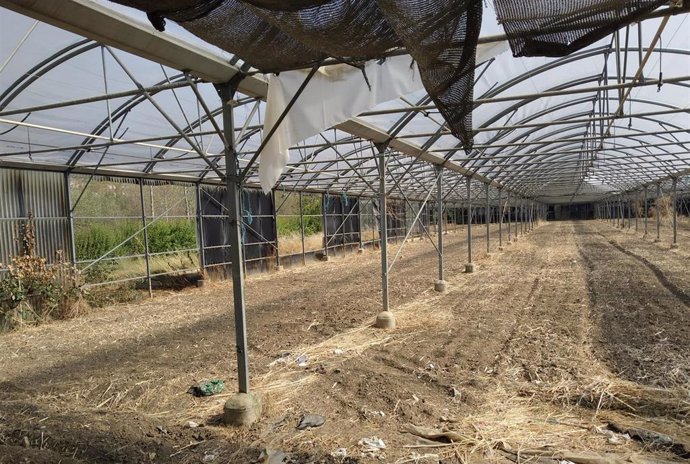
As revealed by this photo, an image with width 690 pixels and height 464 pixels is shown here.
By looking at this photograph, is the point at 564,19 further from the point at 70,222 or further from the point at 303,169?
the point at 303,169

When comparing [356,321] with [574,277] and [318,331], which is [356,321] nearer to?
[318,331]

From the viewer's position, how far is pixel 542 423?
3838 millimetres

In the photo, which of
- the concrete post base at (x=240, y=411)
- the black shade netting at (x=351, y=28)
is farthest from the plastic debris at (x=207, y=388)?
the black shade netting at (x=351, y=28)

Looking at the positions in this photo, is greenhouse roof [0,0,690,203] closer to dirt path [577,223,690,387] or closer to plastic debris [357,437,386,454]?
plastic debris [357,437,386,454]

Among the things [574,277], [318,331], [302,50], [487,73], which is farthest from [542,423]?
[574,277]

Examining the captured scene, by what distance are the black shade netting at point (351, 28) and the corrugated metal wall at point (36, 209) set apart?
8538 mm

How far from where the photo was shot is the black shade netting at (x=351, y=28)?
2.21 meters

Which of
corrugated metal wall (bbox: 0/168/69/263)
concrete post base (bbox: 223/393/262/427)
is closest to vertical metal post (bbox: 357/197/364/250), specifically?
corrugated metal wall (bbox: 0/168/69/263)

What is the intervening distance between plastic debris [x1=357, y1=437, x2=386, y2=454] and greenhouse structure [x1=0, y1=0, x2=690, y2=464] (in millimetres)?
25

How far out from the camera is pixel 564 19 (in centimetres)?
220

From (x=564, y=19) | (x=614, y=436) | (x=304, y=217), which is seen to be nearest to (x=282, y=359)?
(x=614, y=436)

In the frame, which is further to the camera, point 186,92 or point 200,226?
point 200,226

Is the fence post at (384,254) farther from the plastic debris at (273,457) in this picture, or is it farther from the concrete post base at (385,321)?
the plastic debris at (273,457)

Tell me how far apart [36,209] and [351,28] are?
31.7 ft
